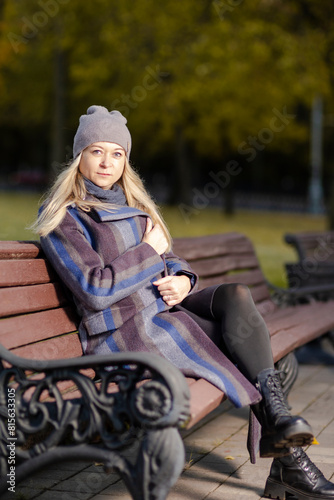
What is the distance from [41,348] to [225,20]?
16.7 meters

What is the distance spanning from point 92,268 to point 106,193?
1.74 feet

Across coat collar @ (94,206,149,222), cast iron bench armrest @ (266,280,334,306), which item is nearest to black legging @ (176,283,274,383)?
coat collar @ (94,206,149,222)

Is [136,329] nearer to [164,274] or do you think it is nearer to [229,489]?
[164,274]

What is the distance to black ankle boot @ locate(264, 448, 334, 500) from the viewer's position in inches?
134

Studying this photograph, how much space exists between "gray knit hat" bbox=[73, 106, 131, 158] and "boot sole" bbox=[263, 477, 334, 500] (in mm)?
1684

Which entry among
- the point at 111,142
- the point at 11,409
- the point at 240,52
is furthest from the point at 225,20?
the point at 11,409

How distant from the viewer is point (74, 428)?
2777mm

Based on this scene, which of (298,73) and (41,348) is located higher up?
(298,73)

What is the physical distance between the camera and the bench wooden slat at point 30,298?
3.32m

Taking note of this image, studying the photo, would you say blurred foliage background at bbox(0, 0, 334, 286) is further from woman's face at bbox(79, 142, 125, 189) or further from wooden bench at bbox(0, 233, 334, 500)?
wooden bench at bbox(0, 233, 334, 500)

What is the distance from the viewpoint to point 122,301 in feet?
11.4

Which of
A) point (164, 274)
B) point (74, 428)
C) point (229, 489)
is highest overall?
point (164, 274)

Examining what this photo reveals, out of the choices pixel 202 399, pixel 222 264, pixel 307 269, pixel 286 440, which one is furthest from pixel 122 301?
pixel 307 269

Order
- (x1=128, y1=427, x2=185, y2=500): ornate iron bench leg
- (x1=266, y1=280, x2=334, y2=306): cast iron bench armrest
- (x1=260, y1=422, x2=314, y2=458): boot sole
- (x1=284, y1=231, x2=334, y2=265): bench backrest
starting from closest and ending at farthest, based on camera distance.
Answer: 1. (x1=128, y1=427, x2=185, y2=500): ornate iron bench leg
2. (x1=260, y1=422, x2=314, y2=458): boot sole
3. (x1=266, y1=280, x2=334, y2=306): cast iron bench armrest
4. (x1=284, y1=231, x2=334, y2=265): bench backrest
